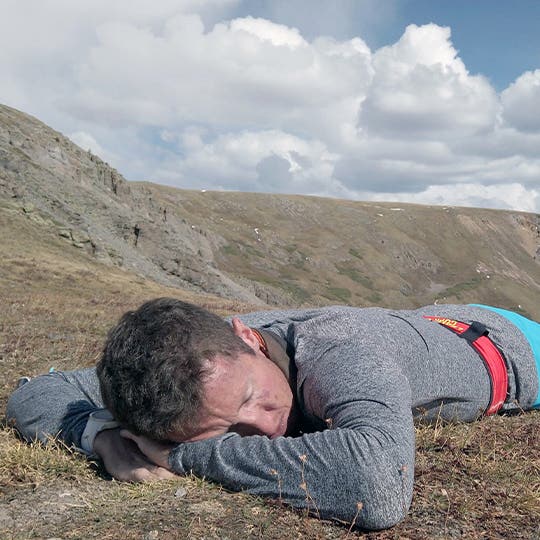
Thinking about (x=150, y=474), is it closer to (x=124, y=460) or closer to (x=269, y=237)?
(x=124, y=460)

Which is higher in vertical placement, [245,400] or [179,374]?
[179,374]

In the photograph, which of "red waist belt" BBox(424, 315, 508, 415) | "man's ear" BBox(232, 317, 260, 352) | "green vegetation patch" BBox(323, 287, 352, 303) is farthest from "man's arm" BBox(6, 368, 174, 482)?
"green vegetation patch" BBox(323, 287, 352, 303)

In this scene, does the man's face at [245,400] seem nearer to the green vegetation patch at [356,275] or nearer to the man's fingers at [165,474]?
the man's fingers at [165,474]

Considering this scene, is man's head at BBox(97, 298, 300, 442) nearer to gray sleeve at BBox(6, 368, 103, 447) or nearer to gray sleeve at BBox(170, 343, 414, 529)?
gray sleeve at BBox(170, 343, 414, 529)

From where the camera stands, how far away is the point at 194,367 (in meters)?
3.01

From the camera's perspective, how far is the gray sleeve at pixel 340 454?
2969 mm

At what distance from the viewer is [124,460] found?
3.64m

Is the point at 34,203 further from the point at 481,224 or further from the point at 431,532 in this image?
the point at 481,224

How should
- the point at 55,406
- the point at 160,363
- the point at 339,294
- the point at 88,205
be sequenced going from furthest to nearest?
the point at 339,294, the point at 88,205, the point at 55,406, the point at 160,363

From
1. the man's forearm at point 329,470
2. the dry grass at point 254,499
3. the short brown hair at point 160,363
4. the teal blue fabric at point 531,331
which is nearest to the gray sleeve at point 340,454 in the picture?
the man's forearm at point 329,470

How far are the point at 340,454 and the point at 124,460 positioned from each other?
4.53 ft

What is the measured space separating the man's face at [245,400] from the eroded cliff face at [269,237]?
33857 millimetres

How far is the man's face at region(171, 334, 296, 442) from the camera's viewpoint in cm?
310

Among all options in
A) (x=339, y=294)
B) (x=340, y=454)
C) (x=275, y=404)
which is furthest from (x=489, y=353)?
(x=339, y=294)
